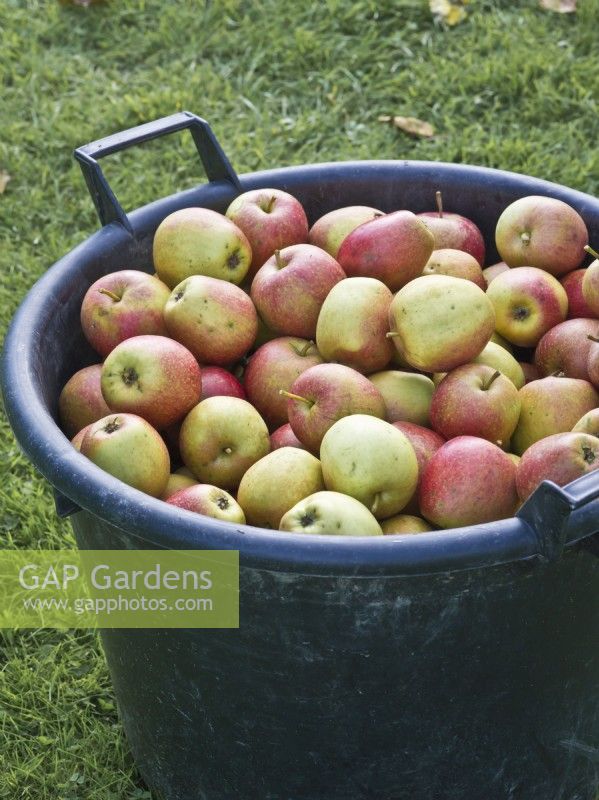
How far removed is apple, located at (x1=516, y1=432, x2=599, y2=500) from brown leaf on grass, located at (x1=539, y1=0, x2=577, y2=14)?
3.06 metres

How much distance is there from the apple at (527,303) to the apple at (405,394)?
0.22 m

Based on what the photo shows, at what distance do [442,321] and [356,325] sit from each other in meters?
0.17

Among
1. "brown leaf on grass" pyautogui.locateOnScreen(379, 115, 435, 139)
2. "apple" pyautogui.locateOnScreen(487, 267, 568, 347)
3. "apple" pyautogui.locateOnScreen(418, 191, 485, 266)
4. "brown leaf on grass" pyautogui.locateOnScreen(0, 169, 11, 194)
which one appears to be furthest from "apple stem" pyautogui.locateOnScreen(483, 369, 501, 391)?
"brown leaf on grass" pyautogui.locateOnScreen(0, 169, 11, 194)

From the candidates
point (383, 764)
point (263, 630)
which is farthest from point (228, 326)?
point (383, 764)

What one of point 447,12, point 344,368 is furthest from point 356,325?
point 447,12

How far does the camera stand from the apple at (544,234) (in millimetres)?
2131

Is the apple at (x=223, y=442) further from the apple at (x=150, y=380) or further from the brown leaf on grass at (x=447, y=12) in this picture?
the brown leaf on grass at (x=447, y=12)

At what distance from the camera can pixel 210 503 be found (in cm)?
167

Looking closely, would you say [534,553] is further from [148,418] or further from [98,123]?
[98,123]

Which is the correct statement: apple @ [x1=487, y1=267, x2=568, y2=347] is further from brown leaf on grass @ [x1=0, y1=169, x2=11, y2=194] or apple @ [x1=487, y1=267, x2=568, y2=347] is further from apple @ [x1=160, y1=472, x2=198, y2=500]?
brown leaf on grass @ [x1=0, y1=169, x2=11, y2=194]

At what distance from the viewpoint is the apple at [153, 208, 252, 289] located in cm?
214

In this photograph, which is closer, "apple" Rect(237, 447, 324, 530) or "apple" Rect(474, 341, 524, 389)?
"apple" Rect(237, 447, 324, 530)

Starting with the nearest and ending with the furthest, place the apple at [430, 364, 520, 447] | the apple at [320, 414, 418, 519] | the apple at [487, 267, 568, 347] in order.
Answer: the apple at [320, 414, 418, 519] < the apple at [430, 364, 520, 447] < the apple at [487, 267, 568, 347]

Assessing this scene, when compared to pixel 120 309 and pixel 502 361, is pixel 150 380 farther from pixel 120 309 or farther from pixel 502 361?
pixel 502 361
